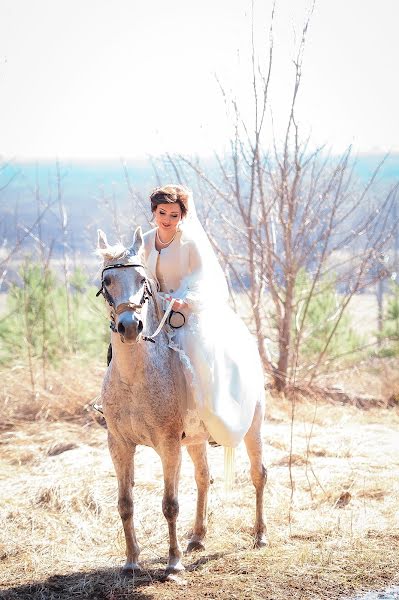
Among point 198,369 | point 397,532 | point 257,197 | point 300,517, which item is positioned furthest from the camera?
point 257,197

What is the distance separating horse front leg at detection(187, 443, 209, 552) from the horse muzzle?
6.11 feet

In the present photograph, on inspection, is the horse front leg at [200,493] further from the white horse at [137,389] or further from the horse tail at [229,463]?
the white horse at [137,389]

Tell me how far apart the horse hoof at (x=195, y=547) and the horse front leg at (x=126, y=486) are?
0.64 metres

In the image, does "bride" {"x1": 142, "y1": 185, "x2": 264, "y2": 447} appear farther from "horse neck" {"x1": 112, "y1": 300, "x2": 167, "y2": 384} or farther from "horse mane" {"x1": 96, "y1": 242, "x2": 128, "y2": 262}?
"horse mane" {"x1": 96, "y1": 242, "x2": 128, "y2": 262}

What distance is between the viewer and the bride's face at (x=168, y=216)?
512 centimetres

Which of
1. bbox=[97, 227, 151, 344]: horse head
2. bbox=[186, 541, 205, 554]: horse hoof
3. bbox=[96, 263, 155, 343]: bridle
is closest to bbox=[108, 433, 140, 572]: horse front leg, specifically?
bbox=[186, 541, 205, 554]: horse hoof

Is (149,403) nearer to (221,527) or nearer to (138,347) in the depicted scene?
(138,347)

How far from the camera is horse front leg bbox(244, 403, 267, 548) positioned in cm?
567

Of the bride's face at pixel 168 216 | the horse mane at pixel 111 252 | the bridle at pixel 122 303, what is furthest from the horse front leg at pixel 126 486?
the bride's face at pixel 168 216

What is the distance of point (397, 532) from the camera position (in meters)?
5.76

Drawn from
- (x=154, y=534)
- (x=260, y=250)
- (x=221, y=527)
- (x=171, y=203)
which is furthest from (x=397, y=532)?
(x=260, y=250)

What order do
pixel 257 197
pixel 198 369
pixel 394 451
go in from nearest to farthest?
pixel 198 369 → pixel 394 451 → pixel 257 197

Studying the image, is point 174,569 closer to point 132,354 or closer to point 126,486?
point 126,486

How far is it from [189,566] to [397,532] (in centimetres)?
160
